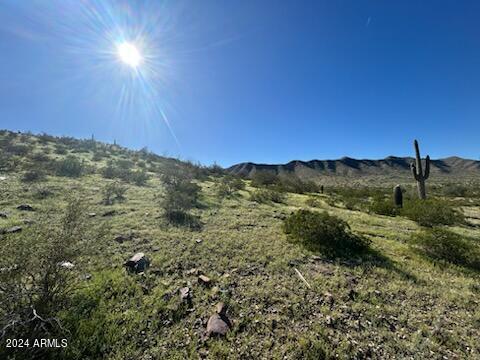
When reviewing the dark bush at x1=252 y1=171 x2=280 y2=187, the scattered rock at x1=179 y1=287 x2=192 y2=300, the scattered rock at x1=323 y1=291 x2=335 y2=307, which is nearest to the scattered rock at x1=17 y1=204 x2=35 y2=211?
the scattered rock at x1=179 y1=287 x2=192 y2=300

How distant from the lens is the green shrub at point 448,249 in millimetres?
6762

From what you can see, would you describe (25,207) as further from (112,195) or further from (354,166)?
(354,166)

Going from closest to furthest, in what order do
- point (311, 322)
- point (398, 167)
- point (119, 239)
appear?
point (311, 322)
point (119, 239)
point (398, 167)

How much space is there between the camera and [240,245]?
724 centimetres

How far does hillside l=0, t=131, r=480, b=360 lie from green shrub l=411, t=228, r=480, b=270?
0.06 m

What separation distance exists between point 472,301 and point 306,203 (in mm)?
10945

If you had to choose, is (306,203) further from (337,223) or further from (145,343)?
(145,343)

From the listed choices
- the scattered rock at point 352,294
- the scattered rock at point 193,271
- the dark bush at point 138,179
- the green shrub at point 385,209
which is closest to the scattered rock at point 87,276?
the scattered rock at point 193,271

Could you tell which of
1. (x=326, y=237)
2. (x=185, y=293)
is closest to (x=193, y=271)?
(x=185, y=293)

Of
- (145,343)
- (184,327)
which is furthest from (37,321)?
(184,327)

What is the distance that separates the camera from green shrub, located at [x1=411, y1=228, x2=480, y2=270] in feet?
22.2

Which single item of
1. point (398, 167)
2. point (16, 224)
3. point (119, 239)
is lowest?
point (119, 239)

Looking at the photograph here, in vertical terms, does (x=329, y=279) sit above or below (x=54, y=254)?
below

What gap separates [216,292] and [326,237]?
4155 millimetres
